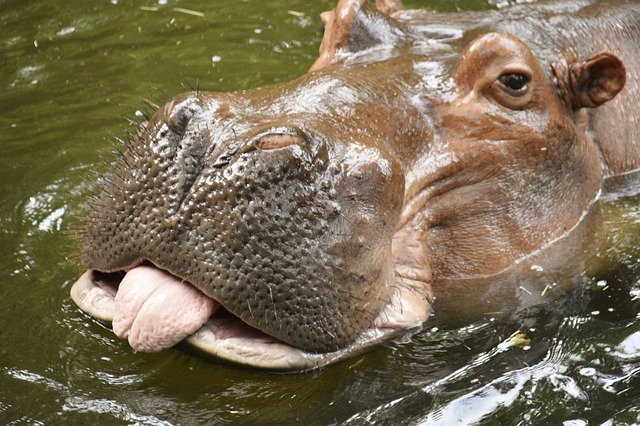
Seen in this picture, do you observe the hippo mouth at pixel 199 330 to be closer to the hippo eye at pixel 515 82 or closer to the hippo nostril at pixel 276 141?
the hippo nostril at pixel 276 141

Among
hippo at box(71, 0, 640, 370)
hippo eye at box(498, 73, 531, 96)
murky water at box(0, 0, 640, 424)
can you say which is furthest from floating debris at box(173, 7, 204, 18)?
hippo eye at box(498, 73, 531, 96)

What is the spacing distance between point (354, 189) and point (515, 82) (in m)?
1.14

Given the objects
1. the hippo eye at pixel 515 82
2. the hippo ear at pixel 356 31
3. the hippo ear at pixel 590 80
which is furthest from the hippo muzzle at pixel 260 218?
the hippo ear at pixel 590 80

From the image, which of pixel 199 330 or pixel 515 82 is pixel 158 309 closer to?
pixel 199 330

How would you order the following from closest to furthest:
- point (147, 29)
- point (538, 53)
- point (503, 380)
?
point (503, 380) → point (538, 53) → point (147, 29)

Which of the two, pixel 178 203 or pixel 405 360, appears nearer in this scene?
pixel 178 203

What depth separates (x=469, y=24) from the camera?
5477mm

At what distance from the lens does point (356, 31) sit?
208 inches

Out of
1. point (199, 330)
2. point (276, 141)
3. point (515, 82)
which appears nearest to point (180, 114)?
point (276, 141)

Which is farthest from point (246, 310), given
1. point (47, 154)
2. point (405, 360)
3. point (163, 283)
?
point (47, 154)

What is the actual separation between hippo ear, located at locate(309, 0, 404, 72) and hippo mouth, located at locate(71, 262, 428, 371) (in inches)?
60.4

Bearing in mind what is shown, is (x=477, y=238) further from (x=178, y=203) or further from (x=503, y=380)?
(x=178, y=203)

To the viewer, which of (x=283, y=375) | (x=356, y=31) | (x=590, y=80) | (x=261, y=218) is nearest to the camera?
(x=261, y=218)

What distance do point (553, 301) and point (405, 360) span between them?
91 centimetres
